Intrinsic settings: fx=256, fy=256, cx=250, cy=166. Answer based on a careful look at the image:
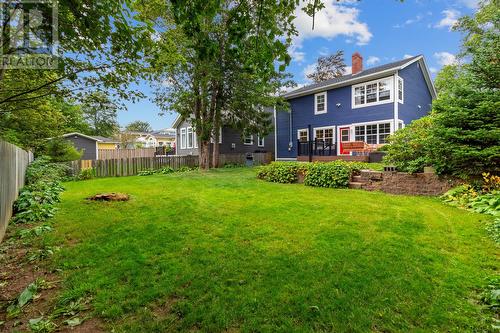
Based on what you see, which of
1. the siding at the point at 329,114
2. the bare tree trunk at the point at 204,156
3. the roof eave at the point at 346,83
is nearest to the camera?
the roof eave at the point at 346,83

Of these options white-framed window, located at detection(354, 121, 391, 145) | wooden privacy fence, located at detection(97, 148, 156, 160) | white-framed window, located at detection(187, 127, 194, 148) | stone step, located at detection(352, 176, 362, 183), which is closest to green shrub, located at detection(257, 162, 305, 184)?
stone step, located at detection(352, 176, 362, 183)

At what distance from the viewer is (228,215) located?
5.28 meters

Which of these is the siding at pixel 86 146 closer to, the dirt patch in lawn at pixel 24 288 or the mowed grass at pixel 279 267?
the mowed grass at pixel 279 267

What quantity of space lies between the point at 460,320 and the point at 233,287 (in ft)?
6.64

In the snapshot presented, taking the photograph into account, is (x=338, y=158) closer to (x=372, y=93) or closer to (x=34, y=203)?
(x=372, y=93)

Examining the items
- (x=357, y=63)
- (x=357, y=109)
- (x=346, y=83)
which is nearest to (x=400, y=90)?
(x=357, y=109)

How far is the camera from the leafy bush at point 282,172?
9852mm

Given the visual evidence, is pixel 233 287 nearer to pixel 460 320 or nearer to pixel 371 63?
pixel 460 320

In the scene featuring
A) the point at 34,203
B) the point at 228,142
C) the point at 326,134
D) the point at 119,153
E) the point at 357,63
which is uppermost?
the point at 357,63

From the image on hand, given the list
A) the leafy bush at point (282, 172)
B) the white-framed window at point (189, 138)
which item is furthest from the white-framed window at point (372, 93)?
the white-framed window at point (189, 138)

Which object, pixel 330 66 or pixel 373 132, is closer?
pixel 373 132

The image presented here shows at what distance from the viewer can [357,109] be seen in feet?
52.3

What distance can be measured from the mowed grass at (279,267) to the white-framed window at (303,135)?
Answer: 44.2ft

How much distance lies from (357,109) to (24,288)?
54.9 ft
